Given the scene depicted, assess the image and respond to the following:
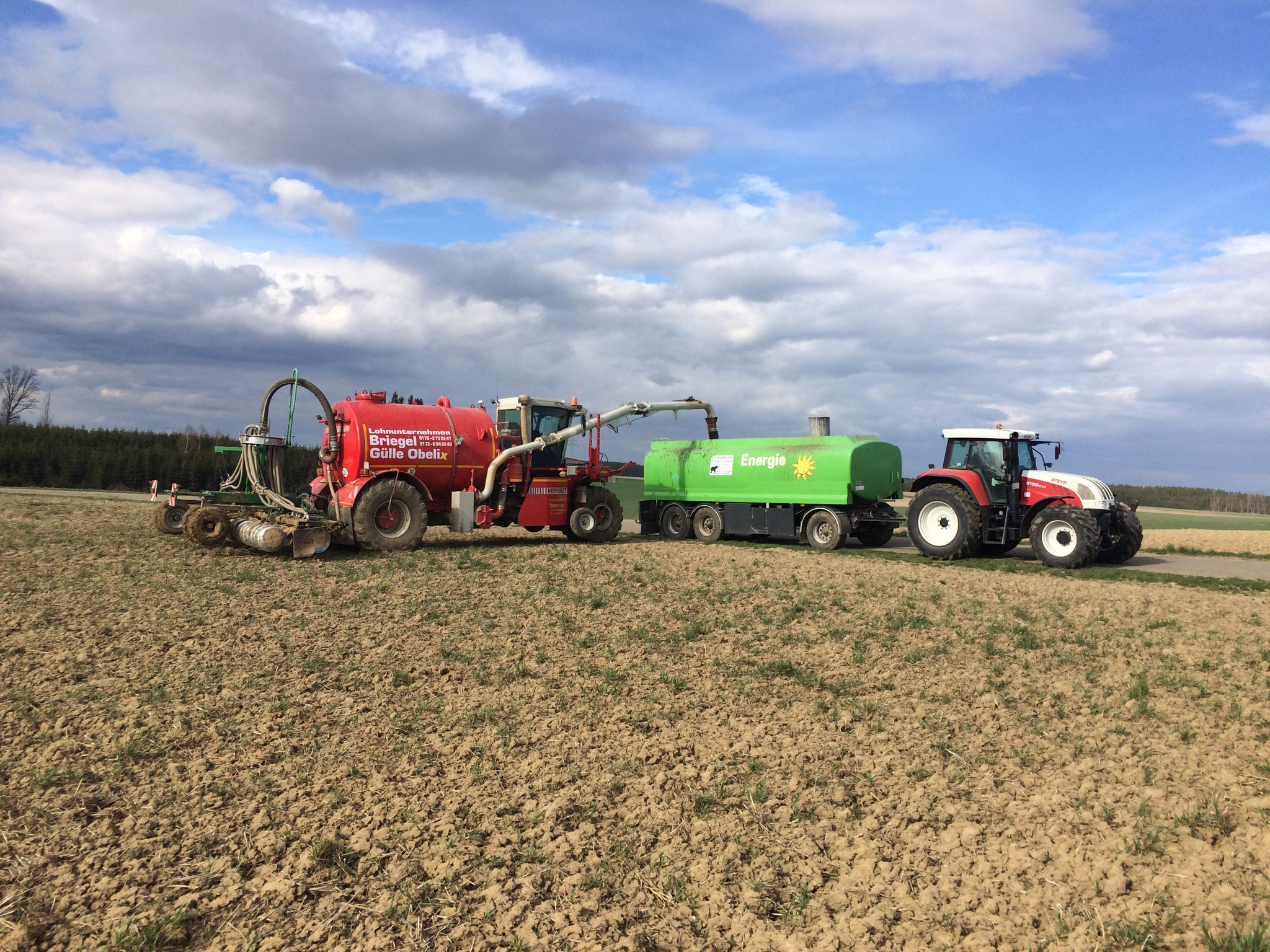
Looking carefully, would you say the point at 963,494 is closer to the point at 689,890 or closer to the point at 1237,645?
the point at 1237,645

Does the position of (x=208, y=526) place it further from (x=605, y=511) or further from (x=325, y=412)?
(x=605, y=511)

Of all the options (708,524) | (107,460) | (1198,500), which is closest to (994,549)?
(708,524)

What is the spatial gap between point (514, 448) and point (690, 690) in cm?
984

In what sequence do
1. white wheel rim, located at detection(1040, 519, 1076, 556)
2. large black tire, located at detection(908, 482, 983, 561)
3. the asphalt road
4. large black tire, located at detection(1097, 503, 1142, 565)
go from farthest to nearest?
large black tire, located at detection(908, 482, 983, 561)
large black tire, located at detection(1097, 503, 1142, 565)
the asphalt road
white wheel rim, located at detection(1040, 519, 1076, 556)

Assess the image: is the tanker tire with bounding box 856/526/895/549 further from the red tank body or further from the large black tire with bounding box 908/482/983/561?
the red tank body

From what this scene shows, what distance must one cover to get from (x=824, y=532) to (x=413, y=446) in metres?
9.22

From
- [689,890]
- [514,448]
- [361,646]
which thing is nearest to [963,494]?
[514,448]

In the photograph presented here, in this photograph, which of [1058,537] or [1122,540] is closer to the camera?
[1058,537]

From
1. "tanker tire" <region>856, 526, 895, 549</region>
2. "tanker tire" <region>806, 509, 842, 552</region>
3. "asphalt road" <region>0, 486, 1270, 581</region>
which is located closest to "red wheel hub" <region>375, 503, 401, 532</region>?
"tanker tire" <region>806, 509, 842, 552</region>

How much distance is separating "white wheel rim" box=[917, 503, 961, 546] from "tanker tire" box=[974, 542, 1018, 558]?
26.6 inches

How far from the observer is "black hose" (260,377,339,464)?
1460 cm

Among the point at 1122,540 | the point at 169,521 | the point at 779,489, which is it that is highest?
the point at 779,489

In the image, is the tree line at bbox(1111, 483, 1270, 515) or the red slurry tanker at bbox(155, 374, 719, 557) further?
the tree line at bbox(1111, 483, 1270, 515)

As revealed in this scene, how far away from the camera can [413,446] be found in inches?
617
